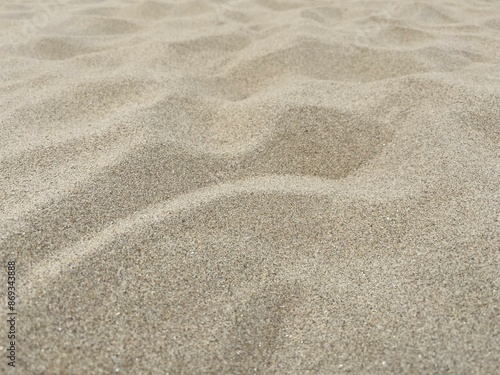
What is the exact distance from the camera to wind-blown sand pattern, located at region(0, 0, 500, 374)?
75 centimetres

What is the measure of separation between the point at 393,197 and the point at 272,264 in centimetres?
32

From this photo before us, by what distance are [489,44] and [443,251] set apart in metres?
1.35

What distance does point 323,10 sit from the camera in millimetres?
2379

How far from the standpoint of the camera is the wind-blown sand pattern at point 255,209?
75 cm

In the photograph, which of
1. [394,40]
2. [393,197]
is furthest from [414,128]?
[394,40]

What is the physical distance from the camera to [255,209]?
1.01 m

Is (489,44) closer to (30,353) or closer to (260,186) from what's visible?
(260,186)

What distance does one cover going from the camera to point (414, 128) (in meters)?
1.25

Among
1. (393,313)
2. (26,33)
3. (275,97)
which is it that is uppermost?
(26,33)

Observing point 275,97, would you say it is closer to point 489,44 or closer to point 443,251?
point 443,251

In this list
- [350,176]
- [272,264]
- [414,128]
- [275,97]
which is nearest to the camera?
[272,264]

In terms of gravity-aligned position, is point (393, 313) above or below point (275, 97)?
below

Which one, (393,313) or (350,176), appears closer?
(393,313)

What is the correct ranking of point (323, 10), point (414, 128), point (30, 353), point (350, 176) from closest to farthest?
point (30, 353) → point (350, 176) → point (414, 128) → point (323, 10)
